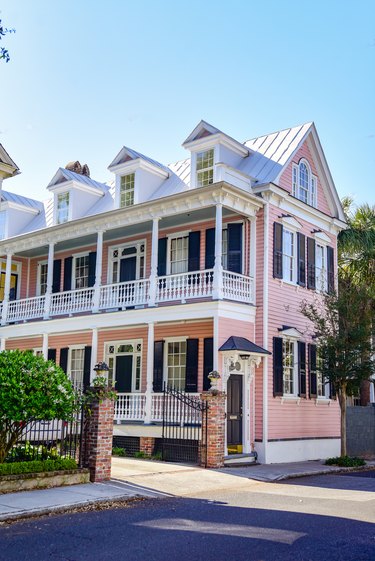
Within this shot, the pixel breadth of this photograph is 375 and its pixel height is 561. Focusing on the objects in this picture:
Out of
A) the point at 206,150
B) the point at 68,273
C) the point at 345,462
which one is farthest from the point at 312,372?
the point at 68,273

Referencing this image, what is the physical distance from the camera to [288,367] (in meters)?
20.5

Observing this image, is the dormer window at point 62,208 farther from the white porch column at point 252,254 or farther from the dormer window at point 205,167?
the white porch column at point 252,254

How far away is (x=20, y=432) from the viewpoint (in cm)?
1190

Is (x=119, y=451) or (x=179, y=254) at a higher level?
(x=179, y=254)

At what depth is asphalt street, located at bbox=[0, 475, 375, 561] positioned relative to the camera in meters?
7.20

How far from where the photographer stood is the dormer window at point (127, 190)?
2239 centimetres

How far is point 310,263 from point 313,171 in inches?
138

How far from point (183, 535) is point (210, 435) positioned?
307 inches

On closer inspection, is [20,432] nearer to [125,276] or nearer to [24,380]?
[24,380]

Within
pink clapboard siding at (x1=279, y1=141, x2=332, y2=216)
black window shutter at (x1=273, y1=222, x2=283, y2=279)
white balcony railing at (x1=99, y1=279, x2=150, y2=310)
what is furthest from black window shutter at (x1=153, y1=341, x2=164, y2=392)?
pink clapboard siding at (x1=279, y1=141, x2=332, y2=216)

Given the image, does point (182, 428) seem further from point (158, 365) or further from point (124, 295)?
point (124, 295)

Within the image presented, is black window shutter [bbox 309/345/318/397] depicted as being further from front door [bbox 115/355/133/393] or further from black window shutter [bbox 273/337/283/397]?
front door [bbox 115/355/133/393]

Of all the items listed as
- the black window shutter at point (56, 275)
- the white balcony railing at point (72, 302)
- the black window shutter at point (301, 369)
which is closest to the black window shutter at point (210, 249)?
the black window shutter at point (301, 369)

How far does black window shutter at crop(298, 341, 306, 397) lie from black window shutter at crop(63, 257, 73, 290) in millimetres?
9250
